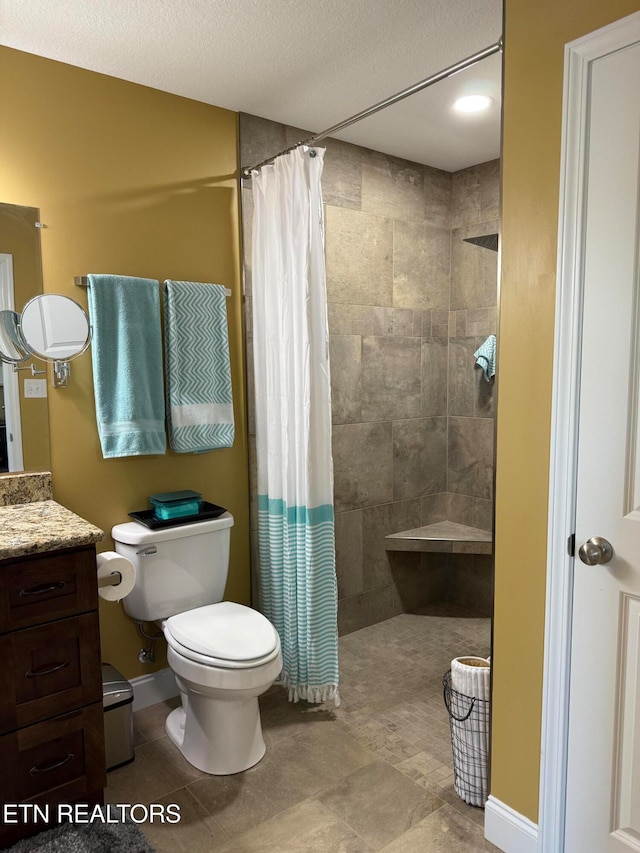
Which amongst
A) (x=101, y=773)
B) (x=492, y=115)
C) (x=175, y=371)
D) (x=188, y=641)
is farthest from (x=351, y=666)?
(x=492, y=115)

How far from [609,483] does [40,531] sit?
1577mm

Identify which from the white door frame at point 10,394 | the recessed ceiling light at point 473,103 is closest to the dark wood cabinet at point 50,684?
the white door frame at point 10,394

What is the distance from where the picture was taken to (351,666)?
119 inches

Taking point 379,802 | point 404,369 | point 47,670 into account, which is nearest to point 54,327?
point 47,670

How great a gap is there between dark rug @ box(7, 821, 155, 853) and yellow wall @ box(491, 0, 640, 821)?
107 centimetres

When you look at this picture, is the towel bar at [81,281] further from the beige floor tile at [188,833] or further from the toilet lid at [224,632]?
the beige floor tile at [188,833]

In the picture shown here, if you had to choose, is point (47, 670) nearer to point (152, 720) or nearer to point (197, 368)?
point (152, 720)

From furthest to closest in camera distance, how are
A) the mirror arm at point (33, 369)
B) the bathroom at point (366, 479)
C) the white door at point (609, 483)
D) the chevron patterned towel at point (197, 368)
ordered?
1. the chevron patterned towel at point (197, 368)
2. the mirror arm at point (33, 369)
3. the bathroom at point (366, 479)
4. the white door at point (609, 483)

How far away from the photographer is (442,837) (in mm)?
1896

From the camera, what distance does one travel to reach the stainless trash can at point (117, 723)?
2203 mm

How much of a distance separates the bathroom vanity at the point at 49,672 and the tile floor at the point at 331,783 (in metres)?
0.33

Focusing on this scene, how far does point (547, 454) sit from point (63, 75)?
2.15 meters

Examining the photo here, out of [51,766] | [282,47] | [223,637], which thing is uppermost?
[282,47]

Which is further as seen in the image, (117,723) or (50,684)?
(117,723)
